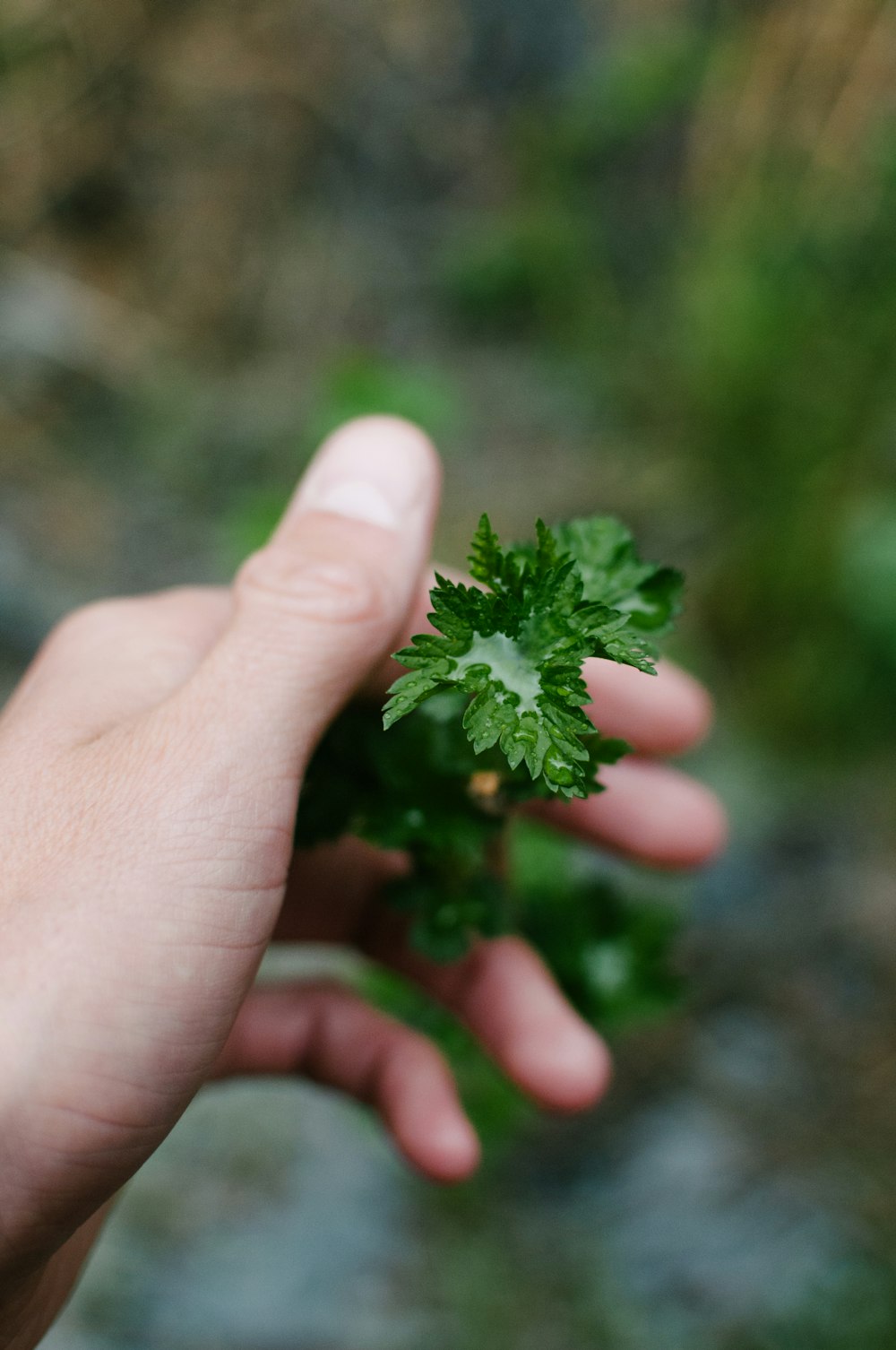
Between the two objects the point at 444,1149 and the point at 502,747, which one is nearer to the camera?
the point at 502,747

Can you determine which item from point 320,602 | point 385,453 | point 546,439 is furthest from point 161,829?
point 546,439

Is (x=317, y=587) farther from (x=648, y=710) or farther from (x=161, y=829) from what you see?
(x=648, y=710)

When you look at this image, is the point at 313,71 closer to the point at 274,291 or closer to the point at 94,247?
the point at 274,291

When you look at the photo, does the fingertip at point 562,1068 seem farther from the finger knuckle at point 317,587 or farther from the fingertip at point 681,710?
the finger knuckle at point 317,587

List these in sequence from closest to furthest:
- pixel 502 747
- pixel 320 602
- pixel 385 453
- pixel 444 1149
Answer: pixel 502 747, pixel 320 602, pixel 385 453, pixel 444 1149

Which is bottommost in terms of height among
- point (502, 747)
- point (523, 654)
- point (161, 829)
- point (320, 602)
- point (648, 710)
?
point (161, 829)

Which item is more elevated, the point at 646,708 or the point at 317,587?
the point at 646,708
